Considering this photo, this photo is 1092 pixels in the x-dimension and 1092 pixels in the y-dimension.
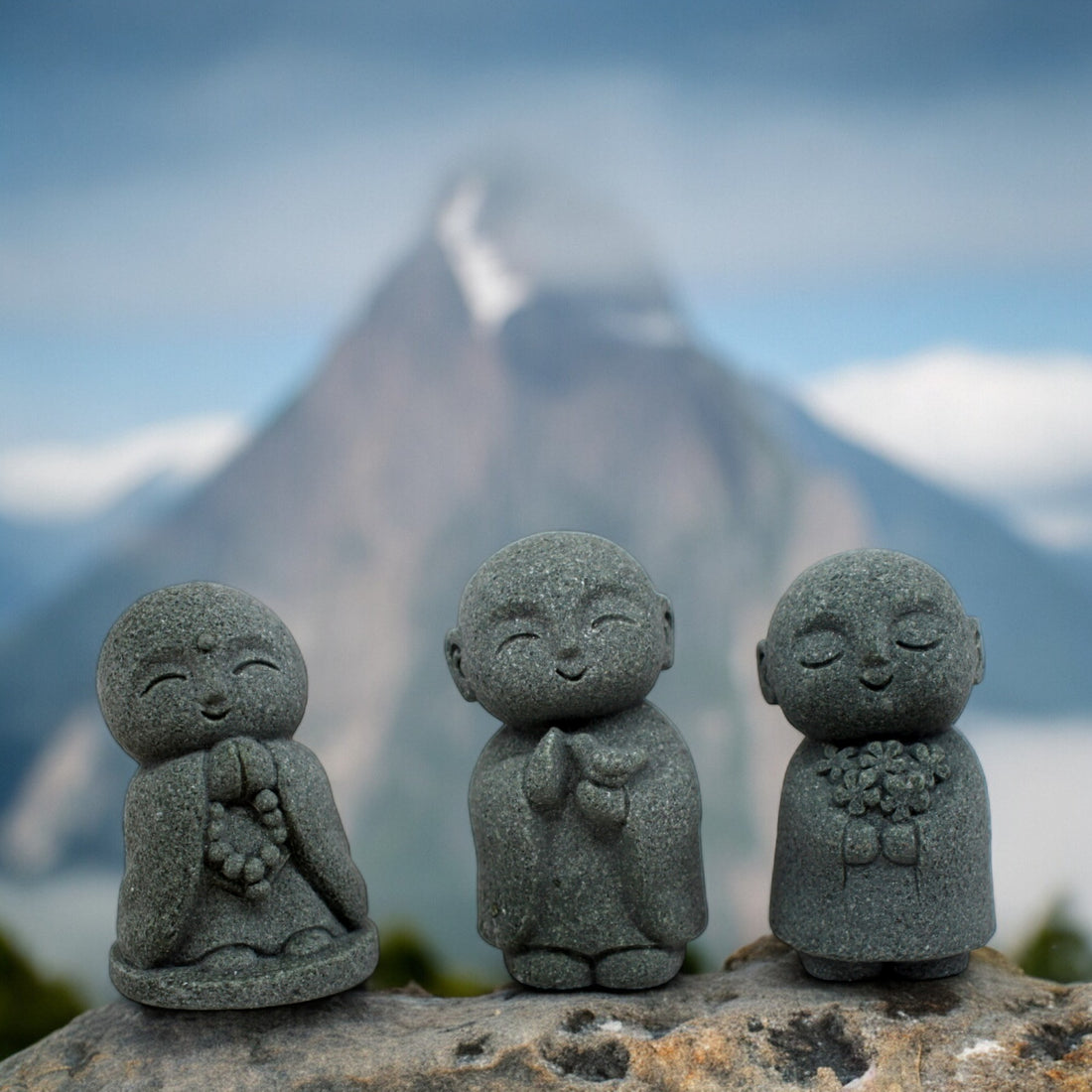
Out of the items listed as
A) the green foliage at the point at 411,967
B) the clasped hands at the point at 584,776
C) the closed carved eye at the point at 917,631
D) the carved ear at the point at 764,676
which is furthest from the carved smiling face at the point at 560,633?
the green foliage at the point at 411,967

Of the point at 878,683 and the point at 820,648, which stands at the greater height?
the point at 820,648

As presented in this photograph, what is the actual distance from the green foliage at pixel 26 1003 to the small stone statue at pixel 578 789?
10.8 ft

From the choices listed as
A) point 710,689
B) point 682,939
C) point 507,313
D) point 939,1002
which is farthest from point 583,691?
point 507,313

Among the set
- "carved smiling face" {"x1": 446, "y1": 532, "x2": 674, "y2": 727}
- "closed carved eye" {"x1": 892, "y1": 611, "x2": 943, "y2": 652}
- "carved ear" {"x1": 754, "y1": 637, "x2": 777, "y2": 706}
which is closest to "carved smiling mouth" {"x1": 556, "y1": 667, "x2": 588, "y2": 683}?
"carved smiling face" {"x1": 446, "y1": 532, "x2": 674, "y2": 727}

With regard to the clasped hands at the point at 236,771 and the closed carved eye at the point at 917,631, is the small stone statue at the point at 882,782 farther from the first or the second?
the clasped hands at the point at 236,771

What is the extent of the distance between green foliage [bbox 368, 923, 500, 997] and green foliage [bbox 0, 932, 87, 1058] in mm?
1410

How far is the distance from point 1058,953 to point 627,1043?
354 cm

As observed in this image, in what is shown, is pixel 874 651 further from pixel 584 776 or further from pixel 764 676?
pixel 584 776

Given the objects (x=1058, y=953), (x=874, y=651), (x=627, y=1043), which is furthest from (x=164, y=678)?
(x=1058, y=953)

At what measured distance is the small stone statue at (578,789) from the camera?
143 inches

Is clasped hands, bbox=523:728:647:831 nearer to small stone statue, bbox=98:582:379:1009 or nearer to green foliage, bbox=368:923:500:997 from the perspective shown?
small stone statue, bbox=98:582:379:1009

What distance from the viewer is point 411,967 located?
616 cm

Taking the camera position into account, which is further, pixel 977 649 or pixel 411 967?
pixel 411 967

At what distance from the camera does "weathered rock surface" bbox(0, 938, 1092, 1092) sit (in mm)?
A: 3424
